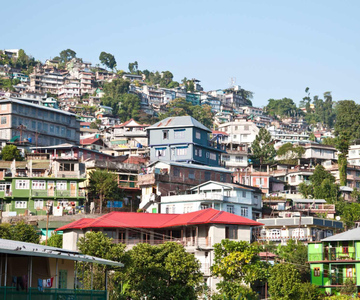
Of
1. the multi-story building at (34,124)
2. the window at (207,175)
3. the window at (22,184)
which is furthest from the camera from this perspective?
the multi-story building at (34,124)

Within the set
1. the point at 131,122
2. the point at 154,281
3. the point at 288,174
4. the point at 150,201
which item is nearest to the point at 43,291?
the point at 154,281

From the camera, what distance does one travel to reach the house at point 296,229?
70.9 metres

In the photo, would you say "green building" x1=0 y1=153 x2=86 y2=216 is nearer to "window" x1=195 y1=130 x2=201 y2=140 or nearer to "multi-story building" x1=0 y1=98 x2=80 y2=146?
"window" x1=195 y1=130 x2=201 y2=140

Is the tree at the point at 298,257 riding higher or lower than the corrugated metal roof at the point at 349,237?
lower

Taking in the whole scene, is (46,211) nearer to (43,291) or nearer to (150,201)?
(150,201)

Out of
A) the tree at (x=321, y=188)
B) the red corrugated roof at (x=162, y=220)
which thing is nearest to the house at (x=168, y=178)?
the red corrugated roof at (x=162, y=220)

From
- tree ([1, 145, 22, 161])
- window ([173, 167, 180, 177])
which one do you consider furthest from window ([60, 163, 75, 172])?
window ([173, 167, 180, 177])

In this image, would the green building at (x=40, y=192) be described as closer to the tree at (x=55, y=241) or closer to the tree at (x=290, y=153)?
the tree at (x=55, y=241)

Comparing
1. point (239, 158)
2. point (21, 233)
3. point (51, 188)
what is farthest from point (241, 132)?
point (21, 233)

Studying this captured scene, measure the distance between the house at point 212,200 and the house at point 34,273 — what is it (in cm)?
3523

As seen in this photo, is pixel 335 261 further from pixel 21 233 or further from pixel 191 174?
pixel 21 233

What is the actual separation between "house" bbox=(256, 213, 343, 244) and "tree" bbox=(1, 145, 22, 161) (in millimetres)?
35741

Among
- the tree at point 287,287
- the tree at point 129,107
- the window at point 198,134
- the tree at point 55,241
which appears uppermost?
the tree at point 129,107

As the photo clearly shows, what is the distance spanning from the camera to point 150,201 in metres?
72.5
